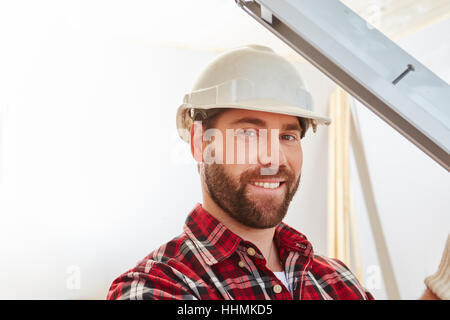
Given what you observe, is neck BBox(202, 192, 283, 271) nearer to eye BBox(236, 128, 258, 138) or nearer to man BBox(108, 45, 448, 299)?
man BBox(108, 45, 448, 299)

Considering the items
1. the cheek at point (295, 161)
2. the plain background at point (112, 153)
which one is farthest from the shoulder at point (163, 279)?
the plain background at point (112, 153)

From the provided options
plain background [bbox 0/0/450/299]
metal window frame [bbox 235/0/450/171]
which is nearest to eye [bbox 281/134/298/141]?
metal window frame [bbox 235/0/450/171]

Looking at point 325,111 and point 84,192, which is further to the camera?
point 325,111

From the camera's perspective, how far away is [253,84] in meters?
0.74

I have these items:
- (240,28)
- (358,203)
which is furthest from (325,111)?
(240,28)

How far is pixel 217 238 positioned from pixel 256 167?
135 millimetres

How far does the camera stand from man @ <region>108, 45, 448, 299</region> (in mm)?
715

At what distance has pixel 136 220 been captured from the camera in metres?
2.63

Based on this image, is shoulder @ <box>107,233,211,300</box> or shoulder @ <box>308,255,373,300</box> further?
shoulder @ <box>308,255,373,300</box>

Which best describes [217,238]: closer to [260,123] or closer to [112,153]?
[260,123]

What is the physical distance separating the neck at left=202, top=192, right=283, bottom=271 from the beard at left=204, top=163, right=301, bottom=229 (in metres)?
0.03

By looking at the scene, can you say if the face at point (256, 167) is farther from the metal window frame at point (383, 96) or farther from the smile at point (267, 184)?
the metal window frame at point (383, 96)
